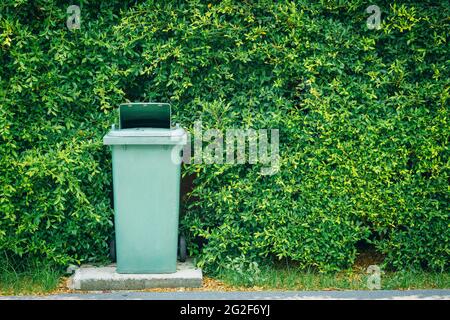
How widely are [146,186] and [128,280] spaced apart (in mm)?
880

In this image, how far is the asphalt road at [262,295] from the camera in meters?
6.46

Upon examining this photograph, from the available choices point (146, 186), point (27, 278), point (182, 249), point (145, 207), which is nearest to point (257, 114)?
point (146, 186)

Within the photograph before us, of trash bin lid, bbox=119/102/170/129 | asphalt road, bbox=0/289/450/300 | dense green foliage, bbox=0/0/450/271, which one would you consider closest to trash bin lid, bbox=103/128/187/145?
trash bin lid, bbox=119/102/170/129

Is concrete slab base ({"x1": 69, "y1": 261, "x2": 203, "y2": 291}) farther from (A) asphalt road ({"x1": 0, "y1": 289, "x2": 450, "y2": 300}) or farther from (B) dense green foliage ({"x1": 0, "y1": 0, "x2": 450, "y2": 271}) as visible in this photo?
(B) dense green foliage ({"x1": 0, "y1": 0, "x2": 450, "y2": 271})

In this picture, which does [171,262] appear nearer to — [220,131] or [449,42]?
[220,131]

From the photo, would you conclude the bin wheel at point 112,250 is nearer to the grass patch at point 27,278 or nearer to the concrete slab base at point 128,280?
the concrete slab base at point 128,280

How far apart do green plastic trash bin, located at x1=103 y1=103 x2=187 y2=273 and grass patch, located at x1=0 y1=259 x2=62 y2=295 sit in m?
0.65

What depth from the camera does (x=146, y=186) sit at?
22.1ft

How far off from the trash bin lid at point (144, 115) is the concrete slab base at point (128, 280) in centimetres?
139

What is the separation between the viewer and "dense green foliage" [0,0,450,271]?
A: 689 cm

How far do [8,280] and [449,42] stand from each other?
4736mm

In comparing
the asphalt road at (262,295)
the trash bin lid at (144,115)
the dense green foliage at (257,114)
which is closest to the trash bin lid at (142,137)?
the trash bin lid at (144,115)

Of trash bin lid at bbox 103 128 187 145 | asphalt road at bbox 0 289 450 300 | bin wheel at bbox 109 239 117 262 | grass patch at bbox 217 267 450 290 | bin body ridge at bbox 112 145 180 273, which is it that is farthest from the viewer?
bin wheel at bbox 109 239 117 262

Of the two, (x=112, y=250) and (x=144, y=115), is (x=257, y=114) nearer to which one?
(x=144, y=115)
